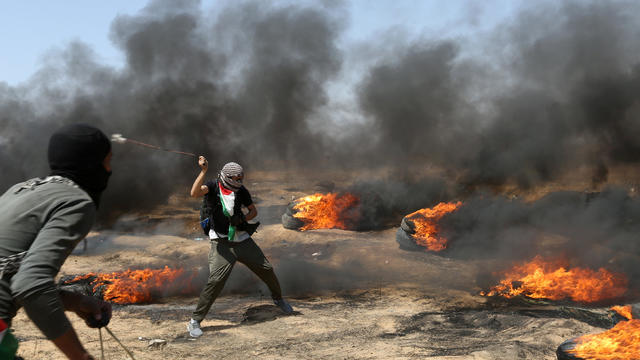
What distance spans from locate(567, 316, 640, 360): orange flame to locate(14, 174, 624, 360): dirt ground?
0.34 metres

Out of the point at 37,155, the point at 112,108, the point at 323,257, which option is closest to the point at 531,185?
the point at 323,257

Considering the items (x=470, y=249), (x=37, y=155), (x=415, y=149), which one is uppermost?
(x=415, y=149)

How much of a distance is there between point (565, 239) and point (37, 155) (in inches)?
588

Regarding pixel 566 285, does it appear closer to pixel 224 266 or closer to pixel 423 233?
pixel 423 233

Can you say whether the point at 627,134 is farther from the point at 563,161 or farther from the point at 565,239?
the point at 565,239

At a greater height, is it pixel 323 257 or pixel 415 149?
pixel 415 149

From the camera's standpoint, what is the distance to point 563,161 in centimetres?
1644

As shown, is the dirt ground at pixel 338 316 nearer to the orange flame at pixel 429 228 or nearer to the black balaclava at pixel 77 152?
the orange flame at pixel 429 228

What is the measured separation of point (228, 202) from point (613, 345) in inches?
153

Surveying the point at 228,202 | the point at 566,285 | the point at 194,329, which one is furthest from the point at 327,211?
the point at 194,329

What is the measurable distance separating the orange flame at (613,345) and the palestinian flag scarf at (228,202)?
11.2 ft

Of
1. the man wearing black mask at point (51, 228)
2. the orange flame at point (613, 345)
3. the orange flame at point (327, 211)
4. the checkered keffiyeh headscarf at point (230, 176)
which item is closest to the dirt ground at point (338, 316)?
the orange flame at point (613, 345)

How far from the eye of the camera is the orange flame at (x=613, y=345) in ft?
12.7

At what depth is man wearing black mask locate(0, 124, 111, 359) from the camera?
1619 millimetres
